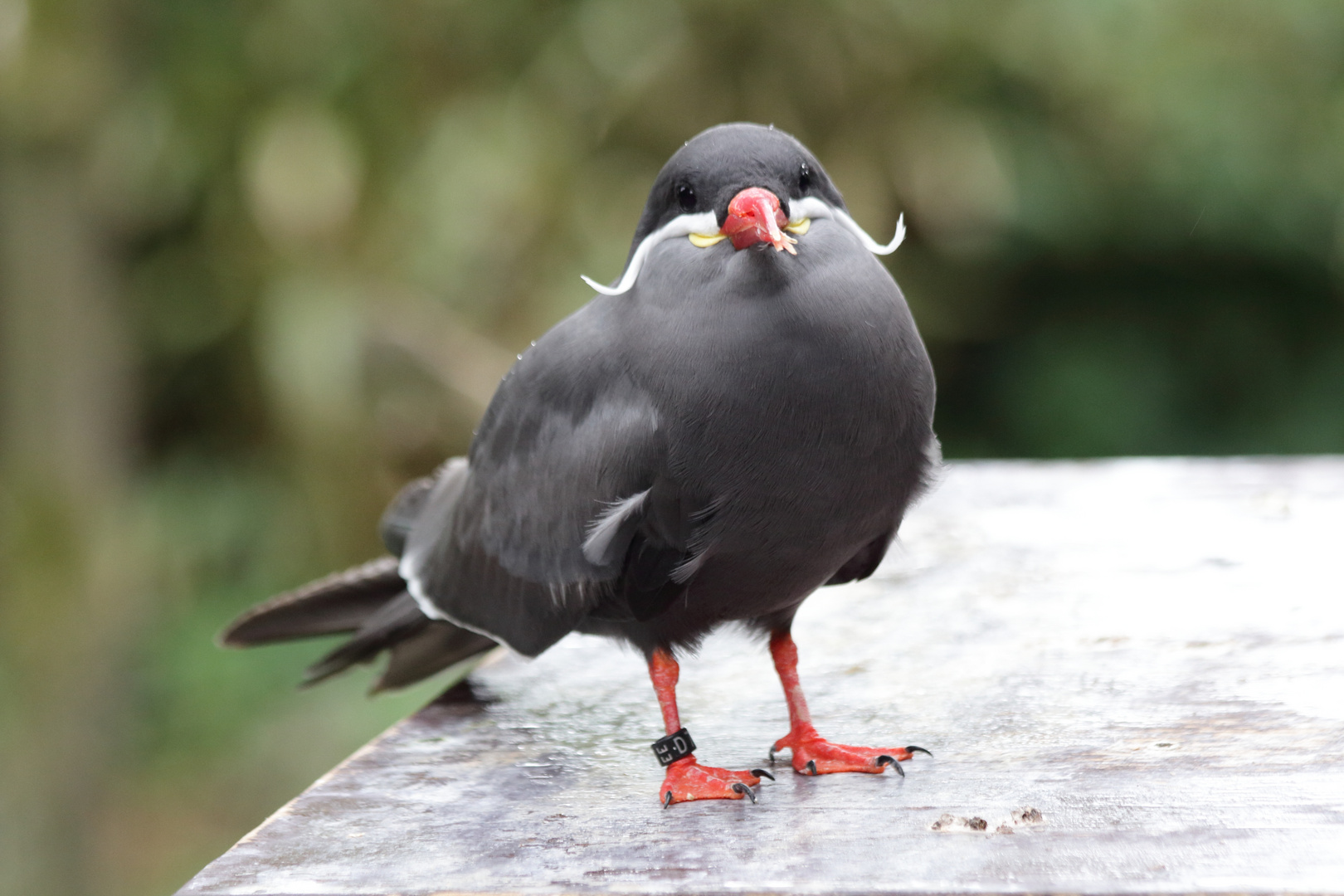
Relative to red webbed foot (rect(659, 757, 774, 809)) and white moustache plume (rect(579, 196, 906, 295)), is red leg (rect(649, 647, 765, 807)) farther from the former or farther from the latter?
white moustache plume (rect(579, 196, 906, 295))

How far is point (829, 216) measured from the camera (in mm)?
2021

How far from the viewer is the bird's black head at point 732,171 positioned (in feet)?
6.18

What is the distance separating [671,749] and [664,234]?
77cm

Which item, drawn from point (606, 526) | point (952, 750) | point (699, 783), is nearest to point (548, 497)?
point (606, 526)

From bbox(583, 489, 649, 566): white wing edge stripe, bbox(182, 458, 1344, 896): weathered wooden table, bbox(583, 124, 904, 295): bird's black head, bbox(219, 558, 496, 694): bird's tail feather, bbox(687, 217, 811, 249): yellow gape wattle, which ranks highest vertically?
bbox(583, 124, 904, 295): bird's black head

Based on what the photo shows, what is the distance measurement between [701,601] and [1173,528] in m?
1.85

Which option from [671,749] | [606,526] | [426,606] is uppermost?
[606,526]

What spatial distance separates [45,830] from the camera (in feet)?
16.1

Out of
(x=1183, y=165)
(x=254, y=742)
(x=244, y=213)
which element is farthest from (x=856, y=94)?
(x=254, y=742)

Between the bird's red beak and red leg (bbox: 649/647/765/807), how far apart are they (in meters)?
0.71

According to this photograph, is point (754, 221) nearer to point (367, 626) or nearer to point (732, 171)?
point (732, 171)

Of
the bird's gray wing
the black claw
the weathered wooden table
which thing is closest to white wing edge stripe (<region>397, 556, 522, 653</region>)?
the bird's gray wing

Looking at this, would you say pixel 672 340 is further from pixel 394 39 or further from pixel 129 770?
pixel 129 770

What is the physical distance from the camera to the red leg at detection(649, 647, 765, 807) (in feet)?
6.44
